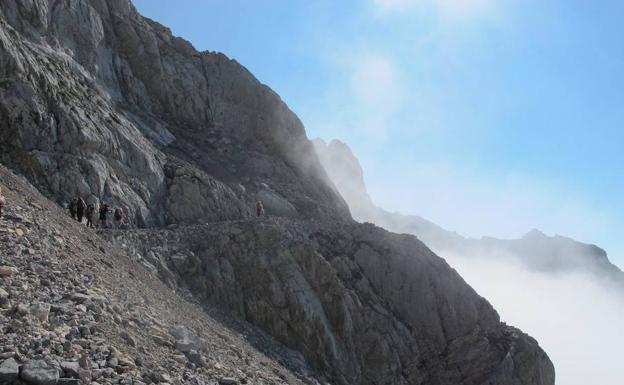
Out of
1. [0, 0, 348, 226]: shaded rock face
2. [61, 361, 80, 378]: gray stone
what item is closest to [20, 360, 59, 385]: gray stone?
[61, 361, 80, 378]: gray stone

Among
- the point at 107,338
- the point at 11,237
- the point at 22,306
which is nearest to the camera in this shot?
the point at 22,306

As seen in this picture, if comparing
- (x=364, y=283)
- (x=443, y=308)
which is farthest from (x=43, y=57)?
(x=443, y=308)

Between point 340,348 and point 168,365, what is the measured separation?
25.3 m

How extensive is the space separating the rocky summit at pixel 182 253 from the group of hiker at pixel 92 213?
0.66 m

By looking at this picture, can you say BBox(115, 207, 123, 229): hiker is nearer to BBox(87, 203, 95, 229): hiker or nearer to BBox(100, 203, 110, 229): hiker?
BBox(100, 203, 110, 229): hiker

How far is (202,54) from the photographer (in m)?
67.8

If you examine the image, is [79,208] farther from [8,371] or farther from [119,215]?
[8,371]

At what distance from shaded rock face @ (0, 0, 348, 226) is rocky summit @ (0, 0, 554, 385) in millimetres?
158

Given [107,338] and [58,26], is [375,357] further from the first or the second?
[58,26]

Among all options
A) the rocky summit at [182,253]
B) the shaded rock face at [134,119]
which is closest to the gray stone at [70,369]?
the rocky summit at [182,253]

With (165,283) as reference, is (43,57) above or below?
above

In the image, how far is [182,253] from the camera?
3450 centimetres

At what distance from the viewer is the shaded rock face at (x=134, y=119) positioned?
34.6 m

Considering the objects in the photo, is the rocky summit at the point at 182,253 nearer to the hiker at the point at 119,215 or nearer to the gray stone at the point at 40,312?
the gray stone at the point at 40,312
